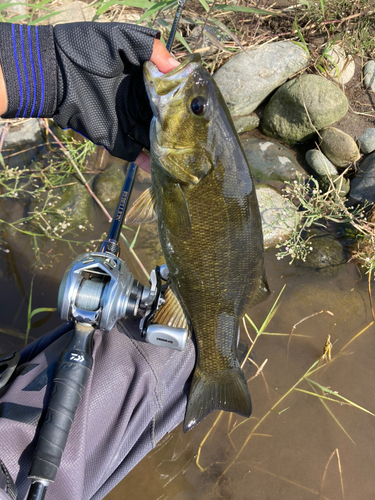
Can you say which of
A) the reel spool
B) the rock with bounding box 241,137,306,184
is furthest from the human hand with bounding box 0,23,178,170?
the rock with bounding box 241,137,306,184

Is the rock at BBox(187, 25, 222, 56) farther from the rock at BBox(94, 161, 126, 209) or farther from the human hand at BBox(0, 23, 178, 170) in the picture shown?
the human hand at BBox(0, 23, 178, 170)

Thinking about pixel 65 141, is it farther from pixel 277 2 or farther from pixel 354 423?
pixel 354 423

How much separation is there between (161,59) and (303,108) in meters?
2.68

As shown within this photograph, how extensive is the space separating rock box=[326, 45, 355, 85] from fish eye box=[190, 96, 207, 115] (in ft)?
11.0

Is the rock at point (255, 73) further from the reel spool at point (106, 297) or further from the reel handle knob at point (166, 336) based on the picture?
the reel handle knob at point (166, 336)

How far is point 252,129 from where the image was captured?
4375mm

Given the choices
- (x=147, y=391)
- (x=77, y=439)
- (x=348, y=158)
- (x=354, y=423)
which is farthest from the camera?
(x=348, y=158)

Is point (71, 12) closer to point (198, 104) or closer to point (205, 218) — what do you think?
Answer: point (198, 104)

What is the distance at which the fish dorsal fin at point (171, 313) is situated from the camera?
205 centimetres

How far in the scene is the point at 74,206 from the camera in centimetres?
363

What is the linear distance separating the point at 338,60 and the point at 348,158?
55.6 inches

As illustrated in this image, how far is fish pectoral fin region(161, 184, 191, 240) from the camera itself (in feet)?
6.26

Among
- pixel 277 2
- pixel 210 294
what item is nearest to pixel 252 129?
pixel 277 2

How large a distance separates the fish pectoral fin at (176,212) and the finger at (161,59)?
24.2 inches
